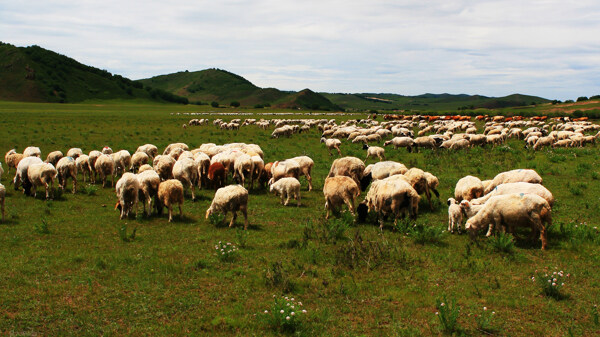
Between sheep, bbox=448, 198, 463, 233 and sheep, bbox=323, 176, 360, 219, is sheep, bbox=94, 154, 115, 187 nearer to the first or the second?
sheep, bbox=323, 176, 360, 219

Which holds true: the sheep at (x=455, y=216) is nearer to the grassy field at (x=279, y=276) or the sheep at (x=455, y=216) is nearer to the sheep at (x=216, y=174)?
the grassy field at (x=279, y=276)

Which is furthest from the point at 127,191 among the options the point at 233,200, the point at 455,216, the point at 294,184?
the point at 455,216

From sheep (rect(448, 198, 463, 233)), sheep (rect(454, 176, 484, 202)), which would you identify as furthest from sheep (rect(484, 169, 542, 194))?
sheep (rect(448, 198, 463, 233))

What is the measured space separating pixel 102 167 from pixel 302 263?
1343 cm

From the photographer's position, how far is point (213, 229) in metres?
12.2

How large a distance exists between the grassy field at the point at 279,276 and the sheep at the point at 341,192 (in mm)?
714

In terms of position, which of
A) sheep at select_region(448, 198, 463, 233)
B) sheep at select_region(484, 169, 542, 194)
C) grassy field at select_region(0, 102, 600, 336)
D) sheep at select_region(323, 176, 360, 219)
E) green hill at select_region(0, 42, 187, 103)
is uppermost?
green hill at select_region(0, 42, 187, 103)

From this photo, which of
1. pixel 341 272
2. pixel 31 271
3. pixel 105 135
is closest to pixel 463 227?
pixel 341 272

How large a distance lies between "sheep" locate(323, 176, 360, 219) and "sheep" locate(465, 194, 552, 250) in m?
3.75

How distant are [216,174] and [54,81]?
148461mm

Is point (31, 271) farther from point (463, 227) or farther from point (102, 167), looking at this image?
point (463, 227)

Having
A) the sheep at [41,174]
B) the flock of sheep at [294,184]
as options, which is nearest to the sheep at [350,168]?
the flock of sheep at [294,184]

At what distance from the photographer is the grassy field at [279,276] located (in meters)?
6.80

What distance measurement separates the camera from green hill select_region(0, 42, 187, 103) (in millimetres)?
126312
